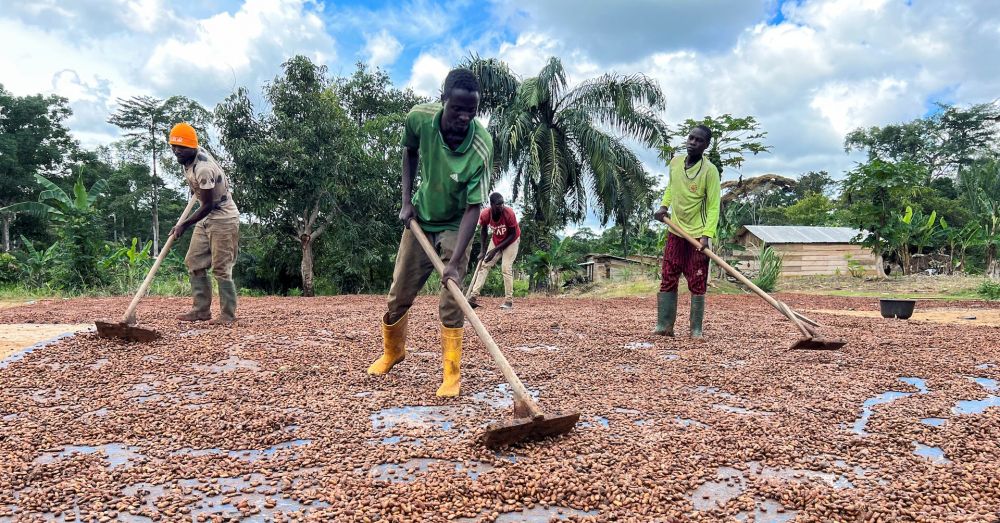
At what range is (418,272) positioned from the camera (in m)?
3.11

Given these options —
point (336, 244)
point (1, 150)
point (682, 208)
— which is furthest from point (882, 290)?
point (1, 150)

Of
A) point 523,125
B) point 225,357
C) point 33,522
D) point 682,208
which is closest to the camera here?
A: point 33,522

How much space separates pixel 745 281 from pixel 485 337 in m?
2.87

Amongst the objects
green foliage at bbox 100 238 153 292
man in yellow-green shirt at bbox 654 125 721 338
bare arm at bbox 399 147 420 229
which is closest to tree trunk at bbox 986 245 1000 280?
man in yellow-green shirt at bbox 654 125 721 338

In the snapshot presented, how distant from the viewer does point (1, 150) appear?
24.0m

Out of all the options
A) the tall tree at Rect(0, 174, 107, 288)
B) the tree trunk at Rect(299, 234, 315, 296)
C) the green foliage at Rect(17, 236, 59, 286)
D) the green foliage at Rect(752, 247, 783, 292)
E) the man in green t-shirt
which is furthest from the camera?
the tree trunk at Rect(299, 234, 315, 296)

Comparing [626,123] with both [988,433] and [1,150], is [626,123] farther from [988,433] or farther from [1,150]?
[1,150]

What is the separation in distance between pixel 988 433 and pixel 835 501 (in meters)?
1.18

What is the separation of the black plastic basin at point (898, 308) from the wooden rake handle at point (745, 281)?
11.3 feet

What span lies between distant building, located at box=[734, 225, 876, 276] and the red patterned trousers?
17.7 metres

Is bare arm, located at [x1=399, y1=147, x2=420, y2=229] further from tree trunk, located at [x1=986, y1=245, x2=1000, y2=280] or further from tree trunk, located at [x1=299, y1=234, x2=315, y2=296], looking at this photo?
tree trunk, located at [x1=986, y1=245, x2=1000, y2=280]

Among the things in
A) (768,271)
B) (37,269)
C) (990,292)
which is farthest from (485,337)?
(37,269)

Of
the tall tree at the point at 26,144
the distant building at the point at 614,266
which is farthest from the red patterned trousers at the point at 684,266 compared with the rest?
the tall tree at the point at 26,144

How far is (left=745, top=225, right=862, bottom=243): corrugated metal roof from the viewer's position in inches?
854
